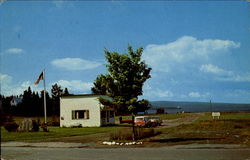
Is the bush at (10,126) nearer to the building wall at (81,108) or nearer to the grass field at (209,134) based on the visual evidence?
the building wall at (81,108)

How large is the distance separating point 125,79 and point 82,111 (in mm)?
21301

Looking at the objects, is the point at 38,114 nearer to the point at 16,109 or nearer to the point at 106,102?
the point at 16,109

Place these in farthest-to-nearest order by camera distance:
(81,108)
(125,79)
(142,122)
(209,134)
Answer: (81,108) < (142,122) < (209,134) < (125,79)

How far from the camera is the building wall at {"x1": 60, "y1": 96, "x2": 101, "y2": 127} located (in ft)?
127

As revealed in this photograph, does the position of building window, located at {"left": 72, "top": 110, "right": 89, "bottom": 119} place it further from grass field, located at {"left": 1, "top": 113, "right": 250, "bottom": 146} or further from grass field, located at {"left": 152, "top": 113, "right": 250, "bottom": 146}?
grass field, located at {"left": 152, "top": 113, "right": 250, "bottom": 146}

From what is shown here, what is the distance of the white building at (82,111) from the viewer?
127ft

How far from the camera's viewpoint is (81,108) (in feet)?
129

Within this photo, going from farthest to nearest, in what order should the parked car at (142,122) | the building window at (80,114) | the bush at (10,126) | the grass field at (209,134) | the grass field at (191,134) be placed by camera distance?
1. the building window at (80,114)
2. the parked car at (142,122)
3. the bush at (10,126)
4. the grass field at (191,134)
5. the grass field at (209,134)

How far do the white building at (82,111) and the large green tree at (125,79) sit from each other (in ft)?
62.2

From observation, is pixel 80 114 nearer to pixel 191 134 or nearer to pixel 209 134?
pixel 191 134

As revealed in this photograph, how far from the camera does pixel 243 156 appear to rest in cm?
1215

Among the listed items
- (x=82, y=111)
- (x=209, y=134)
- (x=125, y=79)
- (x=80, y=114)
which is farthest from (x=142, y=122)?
(x=125, y=79)

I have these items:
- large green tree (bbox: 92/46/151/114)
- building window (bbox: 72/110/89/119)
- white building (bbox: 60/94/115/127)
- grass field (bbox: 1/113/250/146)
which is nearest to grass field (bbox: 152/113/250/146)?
grass field (bbox: 1/113/250/146)

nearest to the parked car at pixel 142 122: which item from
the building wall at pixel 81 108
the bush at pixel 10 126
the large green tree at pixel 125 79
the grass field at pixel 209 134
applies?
the building wall at pixel 81 108
